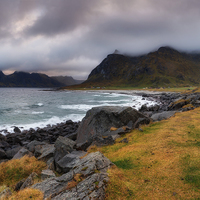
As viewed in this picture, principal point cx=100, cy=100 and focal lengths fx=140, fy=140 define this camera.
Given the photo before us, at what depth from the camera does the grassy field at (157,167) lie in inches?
257

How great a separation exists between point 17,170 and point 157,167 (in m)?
10.9

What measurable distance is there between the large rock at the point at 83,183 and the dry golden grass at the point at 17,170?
462 centimetres

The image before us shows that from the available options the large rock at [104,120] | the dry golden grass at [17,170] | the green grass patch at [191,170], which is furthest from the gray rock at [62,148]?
the green grass patch at [191,170]

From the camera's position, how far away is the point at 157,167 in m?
8.73

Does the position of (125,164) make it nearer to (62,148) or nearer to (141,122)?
(62,148)

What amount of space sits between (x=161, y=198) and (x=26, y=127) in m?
35.8

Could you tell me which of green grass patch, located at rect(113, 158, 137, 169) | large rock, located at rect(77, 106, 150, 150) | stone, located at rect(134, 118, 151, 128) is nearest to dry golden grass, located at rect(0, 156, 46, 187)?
green grass patch, located at rect(113, 158, 137, 169)

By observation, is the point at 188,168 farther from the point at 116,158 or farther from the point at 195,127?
the point at 195,127

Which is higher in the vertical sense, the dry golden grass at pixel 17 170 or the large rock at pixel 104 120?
the large rock at pixel 104 120

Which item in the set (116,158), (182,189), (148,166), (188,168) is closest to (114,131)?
(116,158)

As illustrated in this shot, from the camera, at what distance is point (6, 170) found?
11.3 m

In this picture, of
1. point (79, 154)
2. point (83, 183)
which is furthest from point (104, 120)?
point (83, 183)

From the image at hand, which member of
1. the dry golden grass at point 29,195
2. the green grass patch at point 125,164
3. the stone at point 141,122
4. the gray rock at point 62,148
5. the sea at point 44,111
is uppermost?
the stone at point 141,122

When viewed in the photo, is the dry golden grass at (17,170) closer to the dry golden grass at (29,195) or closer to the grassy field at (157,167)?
the dry golden grass at (29,195)
